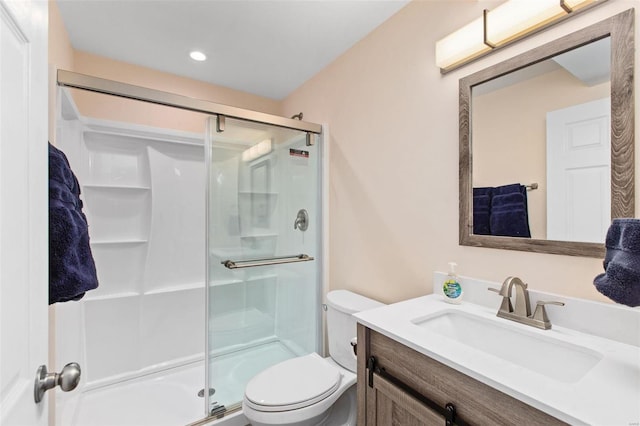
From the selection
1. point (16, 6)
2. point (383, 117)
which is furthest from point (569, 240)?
point (16, 6)

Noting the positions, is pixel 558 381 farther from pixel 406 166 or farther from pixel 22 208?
pixel 22 208

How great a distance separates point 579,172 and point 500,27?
616 millimetres

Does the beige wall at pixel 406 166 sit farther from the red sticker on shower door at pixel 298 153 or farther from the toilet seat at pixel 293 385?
the toilet seat at pixel 293 385

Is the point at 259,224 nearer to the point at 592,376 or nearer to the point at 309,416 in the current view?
the point at 309,416

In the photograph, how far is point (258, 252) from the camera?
1.95 meters

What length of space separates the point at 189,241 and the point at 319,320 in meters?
1.26

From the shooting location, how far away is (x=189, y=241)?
8.20 feet

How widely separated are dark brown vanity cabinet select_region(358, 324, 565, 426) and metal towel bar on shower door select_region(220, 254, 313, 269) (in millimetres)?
1000

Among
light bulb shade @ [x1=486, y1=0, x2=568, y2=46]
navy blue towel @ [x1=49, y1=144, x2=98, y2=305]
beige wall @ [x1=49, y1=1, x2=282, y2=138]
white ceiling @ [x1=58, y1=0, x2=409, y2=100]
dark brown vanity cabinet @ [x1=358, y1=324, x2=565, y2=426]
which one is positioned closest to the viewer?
dark brown vanity cabinet @ [x1=358, y1=324, x2=565, y2=426]

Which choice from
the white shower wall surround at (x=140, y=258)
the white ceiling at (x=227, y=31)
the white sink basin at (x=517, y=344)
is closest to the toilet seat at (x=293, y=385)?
the white sink basin at (x=517, y=344)

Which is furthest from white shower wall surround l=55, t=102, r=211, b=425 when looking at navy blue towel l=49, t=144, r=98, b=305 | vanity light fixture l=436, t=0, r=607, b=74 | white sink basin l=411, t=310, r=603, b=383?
vanity light fixture l=436, t=0, r=607, b=74

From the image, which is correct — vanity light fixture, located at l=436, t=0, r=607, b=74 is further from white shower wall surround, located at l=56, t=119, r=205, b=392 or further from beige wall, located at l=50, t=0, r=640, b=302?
white shower wall surround, located at l=56, t=119, r=205, b=392

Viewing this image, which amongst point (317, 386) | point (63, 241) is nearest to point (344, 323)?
point (317, 386)

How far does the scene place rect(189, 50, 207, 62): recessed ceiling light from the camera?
2.04 metres
